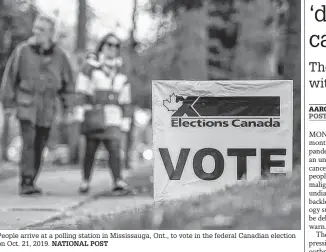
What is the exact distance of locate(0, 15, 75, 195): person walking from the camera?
502 cm

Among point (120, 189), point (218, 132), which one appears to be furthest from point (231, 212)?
point (120, 189)

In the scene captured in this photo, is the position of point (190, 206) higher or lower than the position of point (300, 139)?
lower

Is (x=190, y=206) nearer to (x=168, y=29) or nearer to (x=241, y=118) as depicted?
(x=241, y=118)

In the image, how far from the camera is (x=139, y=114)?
735 cm

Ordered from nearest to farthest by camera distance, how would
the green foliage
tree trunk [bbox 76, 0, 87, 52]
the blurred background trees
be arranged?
the blurred background trees < the green foliage < tree trunk [bbox 76, 0, 87, 52]

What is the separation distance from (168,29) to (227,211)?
291 centimetres

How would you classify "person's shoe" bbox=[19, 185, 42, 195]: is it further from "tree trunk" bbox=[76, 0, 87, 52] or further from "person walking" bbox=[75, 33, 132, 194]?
"tree trunk" bbox=[76, 0, 87, 52]

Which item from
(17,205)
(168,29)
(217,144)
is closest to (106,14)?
(168,29)

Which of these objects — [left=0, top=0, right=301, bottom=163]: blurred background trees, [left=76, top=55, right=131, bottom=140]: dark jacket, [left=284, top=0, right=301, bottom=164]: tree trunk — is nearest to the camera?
[left=284, top=0, right=301, bottom=164]: tree trunk

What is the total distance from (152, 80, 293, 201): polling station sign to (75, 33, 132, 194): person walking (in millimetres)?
1432

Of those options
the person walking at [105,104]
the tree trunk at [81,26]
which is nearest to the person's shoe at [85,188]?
the person walking at [105,104]

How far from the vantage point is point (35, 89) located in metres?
5.07

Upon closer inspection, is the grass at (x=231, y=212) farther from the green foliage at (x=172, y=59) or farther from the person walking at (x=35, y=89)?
the green foliage at (x=172, y=59)

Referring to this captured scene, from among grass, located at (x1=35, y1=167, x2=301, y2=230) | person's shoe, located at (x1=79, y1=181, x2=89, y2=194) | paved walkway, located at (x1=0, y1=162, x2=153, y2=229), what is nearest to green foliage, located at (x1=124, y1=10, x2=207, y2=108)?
paved walkway, located at (x1=0, y1=162, x2=153, y2=229)
